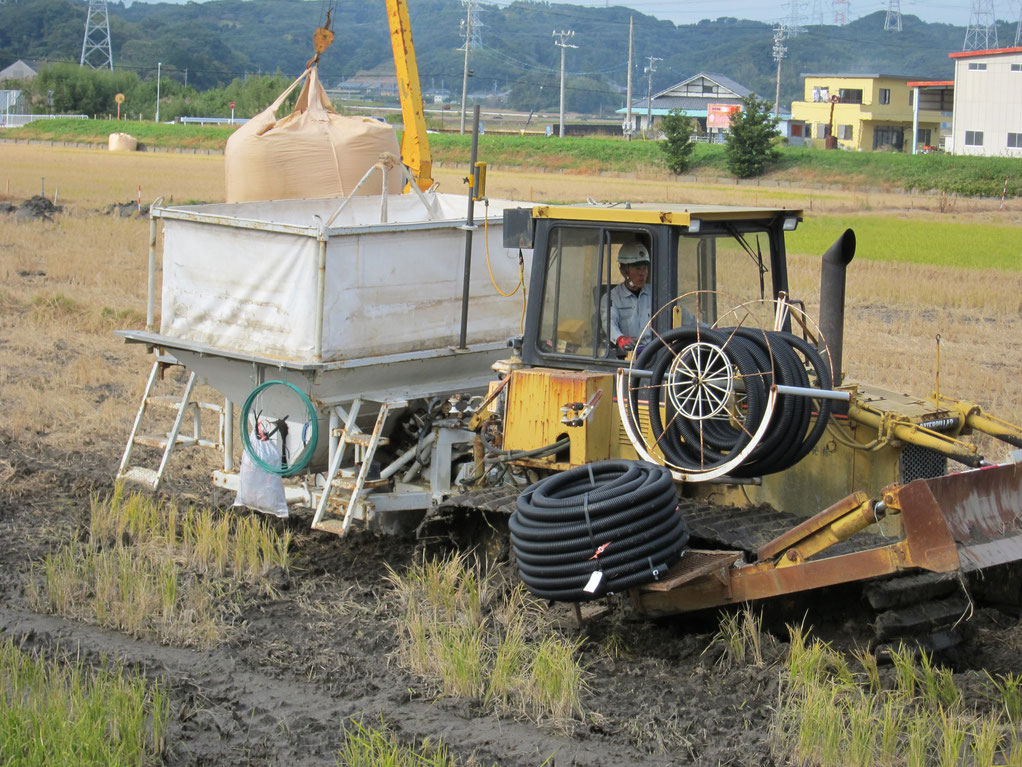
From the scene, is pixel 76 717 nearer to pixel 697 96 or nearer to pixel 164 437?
pixel 164 437

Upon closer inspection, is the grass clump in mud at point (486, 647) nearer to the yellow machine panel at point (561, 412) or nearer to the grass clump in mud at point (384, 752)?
the grass clump in mud at point (384, 752)

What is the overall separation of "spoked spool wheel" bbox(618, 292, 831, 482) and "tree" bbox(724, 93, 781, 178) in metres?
53.3

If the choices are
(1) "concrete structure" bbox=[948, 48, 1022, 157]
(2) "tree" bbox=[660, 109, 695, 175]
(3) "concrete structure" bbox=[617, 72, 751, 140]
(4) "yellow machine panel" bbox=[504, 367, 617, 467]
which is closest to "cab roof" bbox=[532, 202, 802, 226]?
(4) "yellow machine panel" bbox=[504, 367, 617, 467]

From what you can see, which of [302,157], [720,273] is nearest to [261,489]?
[720,273]

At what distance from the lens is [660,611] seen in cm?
654

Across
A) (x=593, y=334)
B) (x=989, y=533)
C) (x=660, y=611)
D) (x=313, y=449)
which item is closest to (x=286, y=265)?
(x=313, y=449)

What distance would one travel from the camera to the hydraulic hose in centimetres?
594

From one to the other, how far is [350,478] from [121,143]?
68.2 m

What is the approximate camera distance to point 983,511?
6.21 metres

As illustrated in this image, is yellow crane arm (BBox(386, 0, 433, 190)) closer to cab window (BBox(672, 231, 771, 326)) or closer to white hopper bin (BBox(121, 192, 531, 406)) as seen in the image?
white hopper bin (BBox(121, 192, 531, 406))

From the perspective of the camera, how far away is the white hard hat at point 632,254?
687cm

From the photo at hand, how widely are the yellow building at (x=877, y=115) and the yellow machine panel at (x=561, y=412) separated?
81.6 m

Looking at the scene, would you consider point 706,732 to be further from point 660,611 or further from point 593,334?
point 593,334

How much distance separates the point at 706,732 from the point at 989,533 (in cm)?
180
